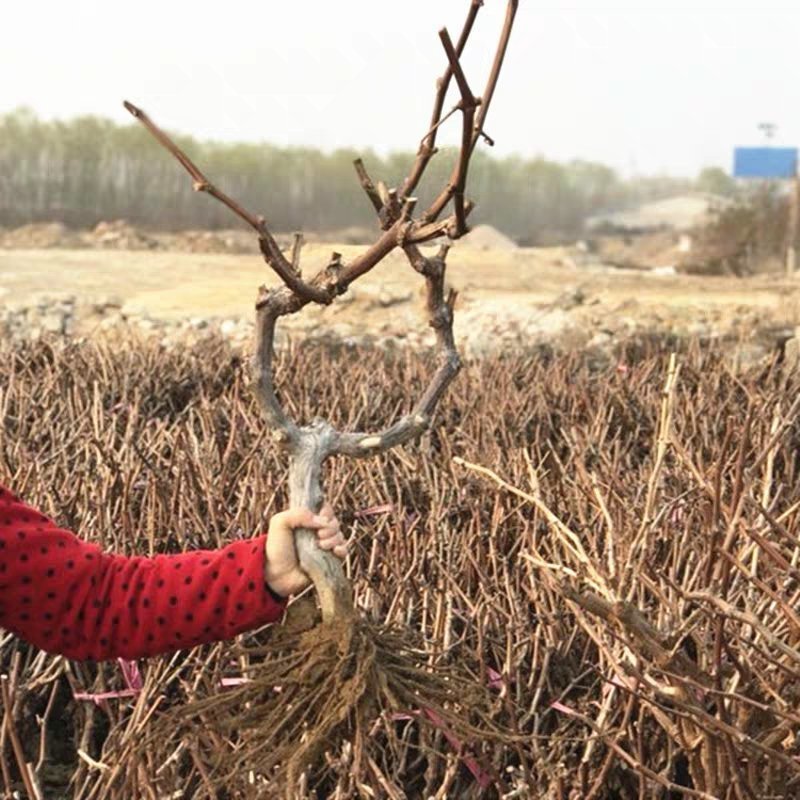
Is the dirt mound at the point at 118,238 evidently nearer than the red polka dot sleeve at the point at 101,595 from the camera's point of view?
No

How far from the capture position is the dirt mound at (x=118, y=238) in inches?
1099

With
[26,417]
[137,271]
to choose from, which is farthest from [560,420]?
[137,271]

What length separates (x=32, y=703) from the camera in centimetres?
277

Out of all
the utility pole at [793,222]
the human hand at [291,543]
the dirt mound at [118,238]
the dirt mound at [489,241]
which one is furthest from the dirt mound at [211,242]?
the human hand at [291,543]

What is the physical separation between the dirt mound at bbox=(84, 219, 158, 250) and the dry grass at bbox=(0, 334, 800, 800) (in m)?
23.6

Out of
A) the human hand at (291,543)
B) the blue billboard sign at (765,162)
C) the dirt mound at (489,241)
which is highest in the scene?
the blue billboard sign at (765,162)

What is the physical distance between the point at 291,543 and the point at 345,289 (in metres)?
0.30

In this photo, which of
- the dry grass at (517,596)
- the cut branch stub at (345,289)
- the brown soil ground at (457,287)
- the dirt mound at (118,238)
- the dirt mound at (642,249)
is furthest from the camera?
the dirt mound at (642,249)

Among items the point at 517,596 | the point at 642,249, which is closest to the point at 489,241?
the point at 642,249

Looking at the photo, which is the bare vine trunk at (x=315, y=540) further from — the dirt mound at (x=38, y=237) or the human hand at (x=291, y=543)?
the dirt mound at (x=38, y=237)

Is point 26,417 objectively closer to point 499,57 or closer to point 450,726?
point 450,726

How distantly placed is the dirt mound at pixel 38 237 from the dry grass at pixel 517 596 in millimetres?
23782

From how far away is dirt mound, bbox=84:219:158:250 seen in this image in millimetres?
27906

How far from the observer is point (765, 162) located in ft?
83.3
